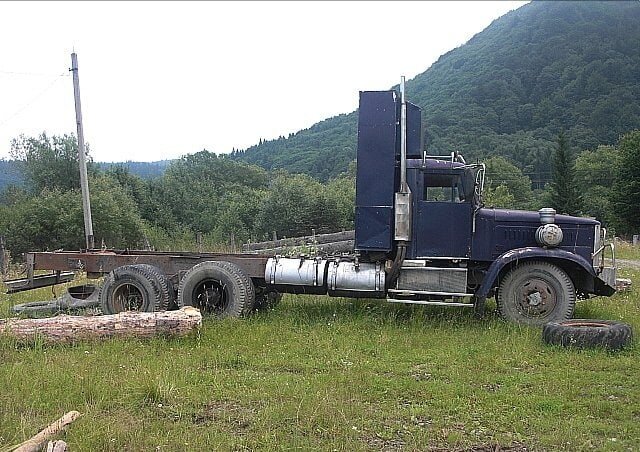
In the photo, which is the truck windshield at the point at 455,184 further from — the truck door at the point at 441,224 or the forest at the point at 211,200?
the forest at the point at 211,200

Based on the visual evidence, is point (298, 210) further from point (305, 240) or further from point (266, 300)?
point (266, 300)

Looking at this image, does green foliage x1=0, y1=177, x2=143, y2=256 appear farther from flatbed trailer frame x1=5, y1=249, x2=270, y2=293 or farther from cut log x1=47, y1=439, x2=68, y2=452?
cut log x1=47, y1=439, x2=68, y2=452

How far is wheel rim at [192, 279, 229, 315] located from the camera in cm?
998

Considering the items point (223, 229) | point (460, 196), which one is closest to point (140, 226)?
point (223, 229)

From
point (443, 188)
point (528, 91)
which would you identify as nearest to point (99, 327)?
point (443, 188)

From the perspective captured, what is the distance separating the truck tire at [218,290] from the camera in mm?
9750

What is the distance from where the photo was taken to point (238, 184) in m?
74.6

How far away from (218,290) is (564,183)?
53.3 meters

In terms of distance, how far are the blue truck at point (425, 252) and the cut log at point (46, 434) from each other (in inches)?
184

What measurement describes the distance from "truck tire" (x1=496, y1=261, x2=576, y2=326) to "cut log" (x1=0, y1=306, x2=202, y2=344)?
4767 mm

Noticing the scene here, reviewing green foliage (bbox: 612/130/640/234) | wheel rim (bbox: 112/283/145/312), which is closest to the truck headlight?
wheel rim (bbox: 112/283/145/312)

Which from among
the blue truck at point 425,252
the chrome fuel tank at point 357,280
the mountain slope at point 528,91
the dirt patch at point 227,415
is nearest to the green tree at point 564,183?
the mountain slope at point 528,91

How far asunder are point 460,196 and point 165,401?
565 centimetres

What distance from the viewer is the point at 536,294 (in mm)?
9180
